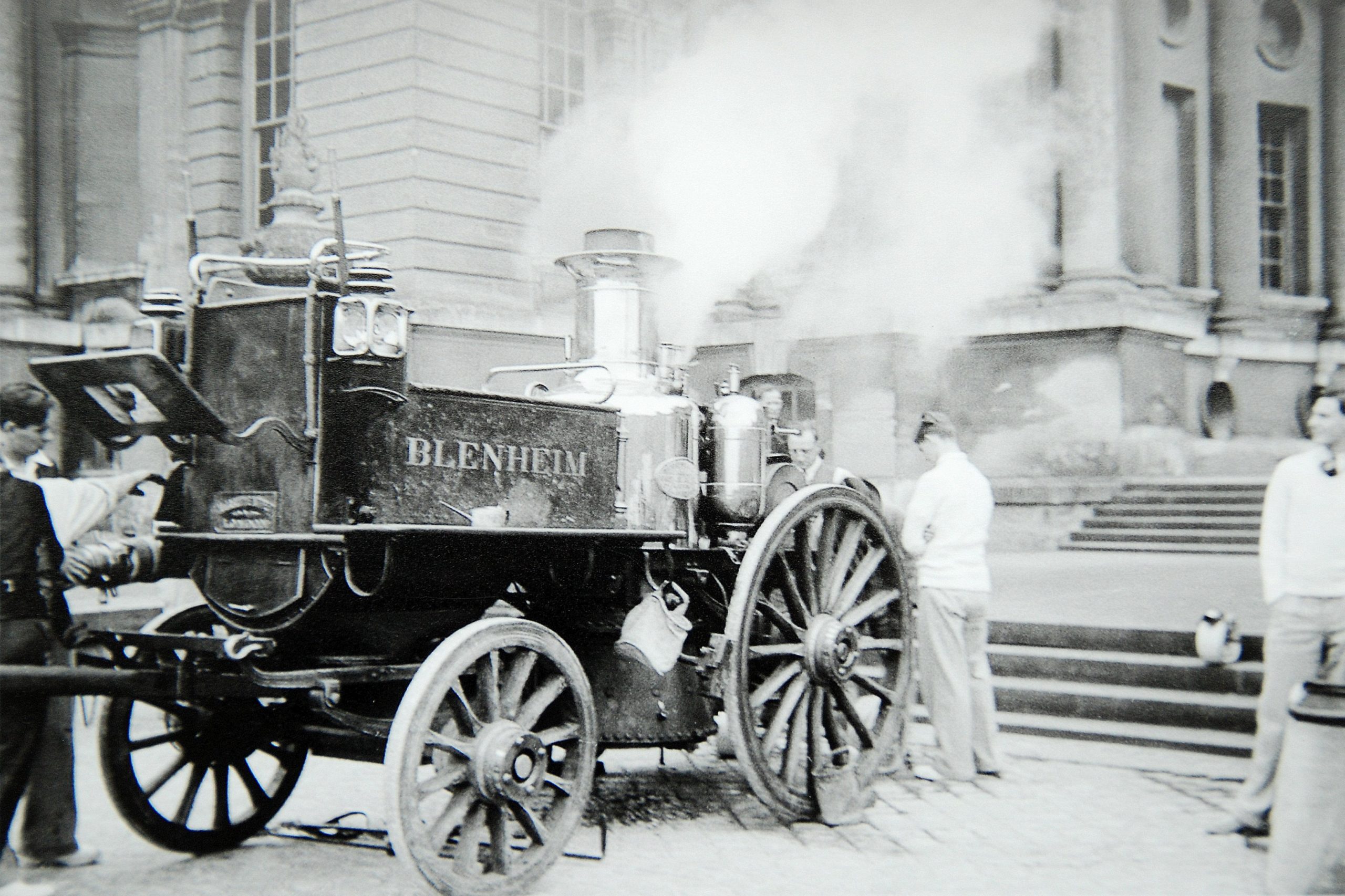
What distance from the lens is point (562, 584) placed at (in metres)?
4.48

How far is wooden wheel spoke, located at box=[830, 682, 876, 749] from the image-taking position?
4859mm

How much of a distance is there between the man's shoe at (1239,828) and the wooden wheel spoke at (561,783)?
2.51 m

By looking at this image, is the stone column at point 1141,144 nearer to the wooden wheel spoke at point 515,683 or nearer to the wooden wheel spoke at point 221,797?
the wooden wheel spoke at point 515,683

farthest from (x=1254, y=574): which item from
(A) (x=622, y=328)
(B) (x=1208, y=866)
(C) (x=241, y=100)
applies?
(C) (x=241, y=100)

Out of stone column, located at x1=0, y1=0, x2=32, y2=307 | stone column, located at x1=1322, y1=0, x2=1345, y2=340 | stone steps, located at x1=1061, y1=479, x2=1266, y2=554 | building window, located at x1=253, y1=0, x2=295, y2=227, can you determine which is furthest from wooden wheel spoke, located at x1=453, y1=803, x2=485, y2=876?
stone column, located at x1=1322, y1=0, x2=1345, y2=340

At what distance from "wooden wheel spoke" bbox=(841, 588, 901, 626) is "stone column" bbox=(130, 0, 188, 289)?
33.3ft

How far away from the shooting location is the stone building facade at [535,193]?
1189cm

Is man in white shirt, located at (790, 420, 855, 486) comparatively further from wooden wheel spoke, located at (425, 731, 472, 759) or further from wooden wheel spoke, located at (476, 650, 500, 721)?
wooden wheel spoke, located at (425, 731, 472, 759)

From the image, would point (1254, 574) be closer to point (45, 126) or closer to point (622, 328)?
point (622, 328)

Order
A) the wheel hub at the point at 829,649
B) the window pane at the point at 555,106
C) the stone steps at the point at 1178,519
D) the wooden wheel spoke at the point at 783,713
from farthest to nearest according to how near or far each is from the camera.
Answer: the window pane at the point at 555,106 → the stone steps at the point at 1178,519 → the wheel hub at the point at 829,649 → the wooden wheel spoke at the point at 783,713

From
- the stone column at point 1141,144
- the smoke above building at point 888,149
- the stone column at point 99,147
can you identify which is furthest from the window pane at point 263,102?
the stone column at point 1141,144

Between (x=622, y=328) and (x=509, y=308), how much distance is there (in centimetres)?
779

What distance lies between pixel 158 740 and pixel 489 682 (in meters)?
1.30

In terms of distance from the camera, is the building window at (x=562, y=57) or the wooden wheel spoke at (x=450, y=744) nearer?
the wooden wheel spoke at (x=450, y=744)
